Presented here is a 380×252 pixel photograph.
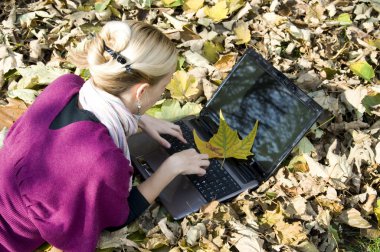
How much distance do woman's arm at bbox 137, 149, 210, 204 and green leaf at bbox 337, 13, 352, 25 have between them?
175 cm

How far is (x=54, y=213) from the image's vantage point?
78.5 inches

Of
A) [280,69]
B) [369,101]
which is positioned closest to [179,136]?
[280,69]

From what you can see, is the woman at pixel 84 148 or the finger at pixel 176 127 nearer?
the woman at pixel 84 148

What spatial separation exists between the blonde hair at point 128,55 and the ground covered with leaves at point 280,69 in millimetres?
699

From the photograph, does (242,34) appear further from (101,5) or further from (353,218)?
(353,218)

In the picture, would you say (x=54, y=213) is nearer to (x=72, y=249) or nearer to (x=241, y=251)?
(x=72, y=249)

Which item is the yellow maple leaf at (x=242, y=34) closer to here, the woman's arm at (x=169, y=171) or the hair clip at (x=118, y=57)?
the woman's arm at (x=169, y=171)

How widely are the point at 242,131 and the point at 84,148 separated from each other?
97cm

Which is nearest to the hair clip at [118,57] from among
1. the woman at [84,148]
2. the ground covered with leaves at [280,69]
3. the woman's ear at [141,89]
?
the woman at [84,148]

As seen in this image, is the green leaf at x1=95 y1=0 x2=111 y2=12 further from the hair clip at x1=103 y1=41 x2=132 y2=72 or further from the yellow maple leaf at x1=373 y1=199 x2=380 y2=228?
the yellow maple leaf at x1=373 y1=199 x2=380 y2=228

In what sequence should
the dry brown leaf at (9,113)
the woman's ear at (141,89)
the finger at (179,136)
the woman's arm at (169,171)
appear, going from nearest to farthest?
1. the woman's ear at (141,89)
2. the woman's arm at (169,171)
3. the finger at (179,136)
4. the dry brown leaf at (9,113)

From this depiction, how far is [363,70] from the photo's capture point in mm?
3051

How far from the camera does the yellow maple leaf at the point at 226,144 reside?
243 cm

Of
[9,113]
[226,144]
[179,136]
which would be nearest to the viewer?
[226,144]
